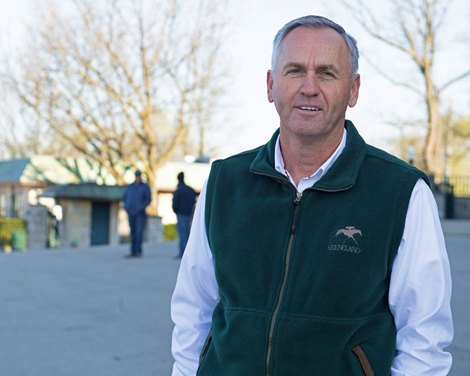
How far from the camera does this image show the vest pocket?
1891mm

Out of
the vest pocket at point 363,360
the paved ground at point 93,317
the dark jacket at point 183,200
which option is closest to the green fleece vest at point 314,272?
the vest pocket at point 363,360

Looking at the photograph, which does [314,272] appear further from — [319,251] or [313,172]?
[313,172]

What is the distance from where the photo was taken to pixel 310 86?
6.56ft

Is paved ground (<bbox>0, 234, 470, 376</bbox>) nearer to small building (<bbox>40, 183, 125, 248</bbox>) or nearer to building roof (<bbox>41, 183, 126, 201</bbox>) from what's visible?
building roof (<bbox>41, 183, 126, 201</bbox>)

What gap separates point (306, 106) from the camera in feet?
6.60

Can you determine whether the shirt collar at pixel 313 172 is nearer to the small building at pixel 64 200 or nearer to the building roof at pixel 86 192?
the small building at pixel 64 200

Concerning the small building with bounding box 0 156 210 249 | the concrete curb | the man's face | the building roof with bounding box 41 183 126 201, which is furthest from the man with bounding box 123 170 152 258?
the building roof with bounding box 41 183 126 201

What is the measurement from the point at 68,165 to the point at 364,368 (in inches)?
1206

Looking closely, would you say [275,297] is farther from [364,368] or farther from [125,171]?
[125,171]

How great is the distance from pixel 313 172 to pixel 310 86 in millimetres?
257

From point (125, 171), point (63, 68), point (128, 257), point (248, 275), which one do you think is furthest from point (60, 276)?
point (125, 171)

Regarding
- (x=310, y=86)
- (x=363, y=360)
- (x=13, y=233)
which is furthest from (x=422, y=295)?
(x=13, y=233)

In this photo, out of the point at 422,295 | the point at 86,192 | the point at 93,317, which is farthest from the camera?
the point at 86,192

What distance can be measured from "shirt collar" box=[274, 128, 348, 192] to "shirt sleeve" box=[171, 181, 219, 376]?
10.9 inches
